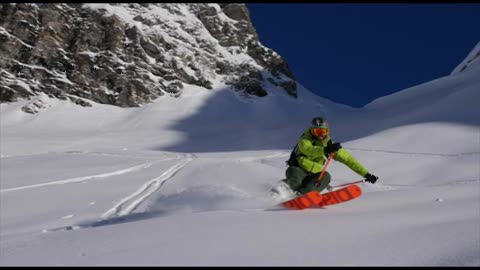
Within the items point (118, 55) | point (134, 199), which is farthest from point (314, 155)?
point (118, 55)

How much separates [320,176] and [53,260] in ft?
14.7

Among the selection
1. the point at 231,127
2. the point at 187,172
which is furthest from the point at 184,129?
the point at 187,172

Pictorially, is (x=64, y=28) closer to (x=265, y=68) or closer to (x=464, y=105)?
(x=265, y=68)

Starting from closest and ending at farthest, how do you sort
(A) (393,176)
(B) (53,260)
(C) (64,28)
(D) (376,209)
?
(B) (53,260) → (D) (376,209) → (A) (393,176) → (C) (64,28)

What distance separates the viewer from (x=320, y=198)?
611 cm

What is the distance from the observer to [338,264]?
311 centimetres

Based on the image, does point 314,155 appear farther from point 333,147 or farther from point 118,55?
point 118,55

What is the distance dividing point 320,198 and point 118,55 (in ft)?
210

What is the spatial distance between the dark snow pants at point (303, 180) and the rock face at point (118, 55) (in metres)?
55.8

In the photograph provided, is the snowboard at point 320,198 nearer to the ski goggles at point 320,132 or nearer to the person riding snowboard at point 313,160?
the person riding snowboard at point 313,160

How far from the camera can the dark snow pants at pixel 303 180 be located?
23.5ft

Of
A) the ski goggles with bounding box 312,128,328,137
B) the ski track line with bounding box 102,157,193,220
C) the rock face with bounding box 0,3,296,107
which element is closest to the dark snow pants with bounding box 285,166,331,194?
the ski goggles with bounding box 312,128,328,137

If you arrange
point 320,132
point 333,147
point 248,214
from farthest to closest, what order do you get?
point 320,132 → point 333,147 → point 248,214

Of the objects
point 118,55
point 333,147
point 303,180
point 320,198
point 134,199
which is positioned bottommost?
point 134,199
